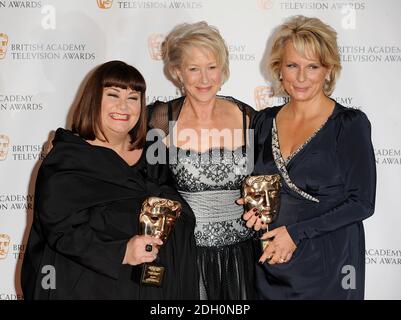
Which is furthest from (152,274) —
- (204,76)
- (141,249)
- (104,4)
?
(104,4)

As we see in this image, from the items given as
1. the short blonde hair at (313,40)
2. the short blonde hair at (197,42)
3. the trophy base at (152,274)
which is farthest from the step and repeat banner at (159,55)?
the trophy base at (152,274)

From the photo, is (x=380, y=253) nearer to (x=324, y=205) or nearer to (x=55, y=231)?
(x=324, y=205)

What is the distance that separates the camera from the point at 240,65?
315 cm

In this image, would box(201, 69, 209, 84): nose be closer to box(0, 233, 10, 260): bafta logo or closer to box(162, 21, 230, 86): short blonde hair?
box(162, 21, 230, 86): short blonde hair

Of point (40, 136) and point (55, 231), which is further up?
point (40, 136)

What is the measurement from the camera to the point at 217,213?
235 centimetres

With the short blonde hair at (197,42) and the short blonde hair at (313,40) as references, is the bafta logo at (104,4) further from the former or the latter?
the short blonde hair at (313,40)

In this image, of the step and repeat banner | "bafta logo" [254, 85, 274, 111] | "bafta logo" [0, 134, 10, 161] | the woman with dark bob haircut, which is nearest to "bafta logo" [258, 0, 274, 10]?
the step and repeat banner

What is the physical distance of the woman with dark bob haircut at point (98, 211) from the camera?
2.01 m

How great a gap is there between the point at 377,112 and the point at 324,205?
115 cm

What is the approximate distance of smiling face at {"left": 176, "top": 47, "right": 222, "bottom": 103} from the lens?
→ 234cm

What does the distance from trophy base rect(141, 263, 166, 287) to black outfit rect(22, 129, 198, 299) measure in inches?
2.0

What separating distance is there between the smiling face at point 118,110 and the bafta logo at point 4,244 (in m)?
1.39
